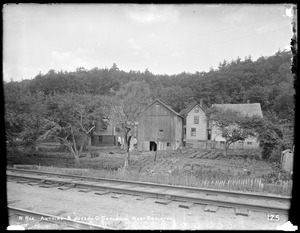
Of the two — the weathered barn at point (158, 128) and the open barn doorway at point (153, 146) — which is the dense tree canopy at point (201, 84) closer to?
the weathered barn at point (158, 128)

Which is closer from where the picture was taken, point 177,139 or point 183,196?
point 183,196

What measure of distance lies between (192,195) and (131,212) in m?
2.74

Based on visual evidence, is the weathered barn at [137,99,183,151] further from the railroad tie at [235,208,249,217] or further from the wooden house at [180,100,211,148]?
the railroad tie at [235,208,249,217]

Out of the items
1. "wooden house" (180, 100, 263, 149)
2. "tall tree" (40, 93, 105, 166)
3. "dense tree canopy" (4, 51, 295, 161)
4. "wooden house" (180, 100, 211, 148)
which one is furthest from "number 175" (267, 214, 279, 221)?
"dense tree canopy" (4, 51, 295, 161)

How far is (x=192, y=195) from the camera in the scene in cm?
787

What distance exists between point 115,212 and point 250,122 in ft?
80.1

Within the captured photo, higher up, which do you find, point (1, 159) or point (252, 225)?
point (1, 159)

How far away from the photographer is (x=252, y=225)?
544 cm

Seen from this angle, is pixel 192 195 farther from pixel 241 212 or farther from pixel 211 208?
pixel 241 212

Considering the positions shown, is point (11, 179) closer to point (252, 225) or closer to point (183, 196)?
point (183, 196)

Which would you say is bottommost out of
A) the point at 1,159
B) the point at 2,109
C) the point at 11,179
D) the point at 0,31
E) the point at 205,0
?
the point at 11,179

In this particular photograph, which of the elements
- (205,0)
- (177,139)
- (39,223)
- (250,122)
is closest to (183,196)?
(39,223)

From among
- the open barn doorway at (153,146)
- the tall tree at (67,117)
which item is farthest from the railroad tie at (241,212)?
the open barn doorway at (153,146)

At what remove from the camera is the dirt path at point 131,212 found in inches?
208
